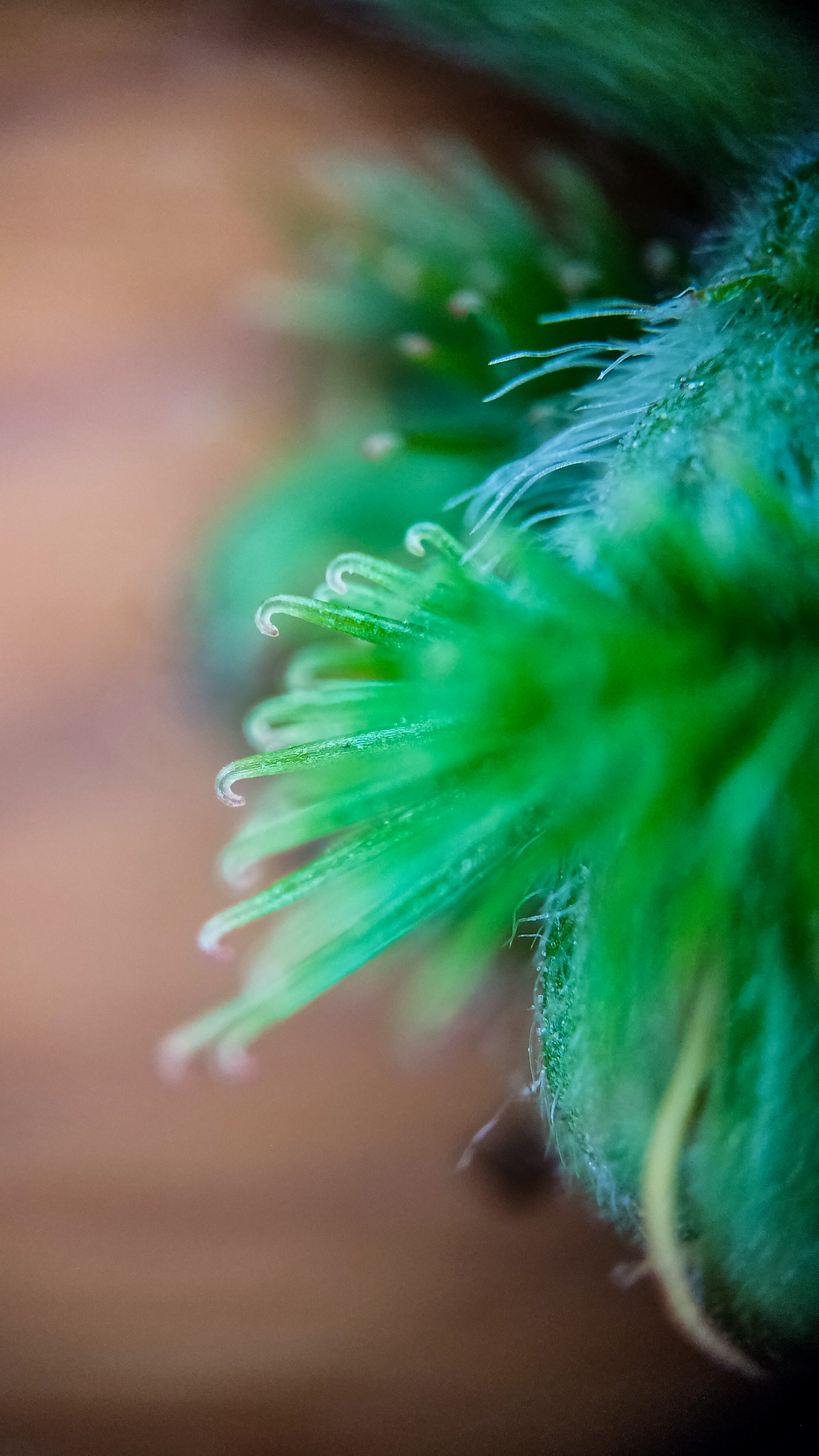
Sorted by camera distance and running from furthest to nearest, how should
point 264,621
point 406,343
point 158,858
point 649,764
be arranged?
1. point 158,858
2. point 406,343
3. point 264,621
4. point 649,764

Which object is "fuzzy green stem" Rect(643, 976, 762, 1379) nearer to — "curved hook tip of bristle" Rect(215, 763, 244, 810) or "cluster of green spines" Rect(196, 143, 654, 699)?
"curved hook tip of bristle" Rect(215, 763, 244, 810)

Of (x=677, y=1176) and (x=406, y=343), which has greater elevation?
(x=406, y=343)

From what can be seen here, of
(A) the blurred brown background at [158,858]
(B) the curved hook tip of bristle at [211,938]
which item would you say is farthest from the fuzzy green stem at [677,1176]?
(A) the blurred brown background at [158,858]

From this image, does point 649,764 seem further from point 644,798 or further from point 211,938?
point 211,938

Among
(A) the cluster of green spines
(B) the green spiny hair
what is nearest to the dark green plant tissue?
(B) the green spiny hair

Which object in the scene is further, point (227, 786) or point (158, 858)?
point (158, 858)

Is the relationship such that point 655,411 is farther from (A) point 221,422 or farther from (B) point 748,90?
(A) point 221,422

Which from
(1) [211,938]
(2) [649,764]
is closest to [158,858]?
(1) [211,938]
